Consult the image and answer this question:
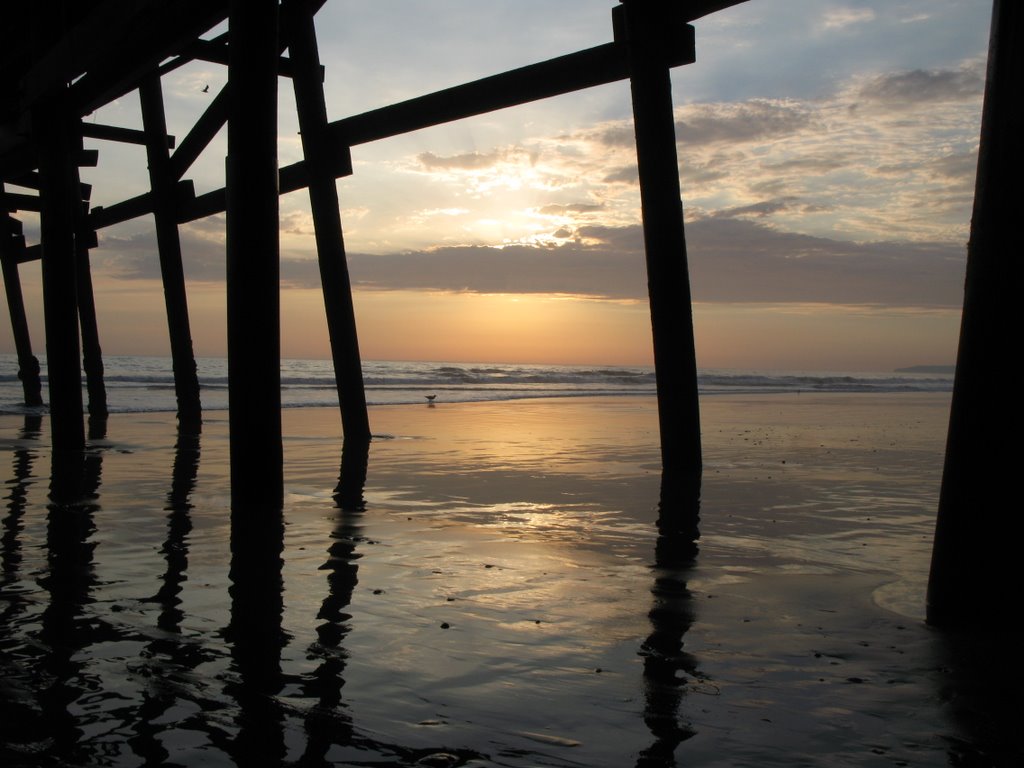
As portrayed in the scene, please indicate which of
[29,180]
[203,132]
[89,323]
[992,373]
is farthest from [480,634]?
[29,180]

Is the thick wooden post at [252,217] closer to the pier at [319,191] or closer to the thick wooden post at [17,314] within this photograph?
the pier at [319,191]

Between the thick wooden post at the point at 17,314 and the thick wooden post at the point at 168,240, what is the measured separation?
506 cm

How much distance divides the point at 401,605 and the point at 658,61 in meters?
3.96

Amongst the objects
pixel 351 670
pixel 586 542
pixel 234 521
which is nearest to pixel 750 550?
pixel 586 542

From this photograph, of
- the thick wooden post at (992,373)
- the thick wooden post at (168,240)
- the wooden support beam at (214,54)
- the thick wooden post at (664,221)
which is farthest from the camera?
the thick wooden post at (168,240)

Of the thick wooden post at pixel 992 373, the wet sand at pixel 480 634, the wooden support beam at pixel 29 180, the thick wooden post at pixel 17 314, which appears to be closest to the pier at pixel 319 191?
the thick wooden post at pixel 992 373

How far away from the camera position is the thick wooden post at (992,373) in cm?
248

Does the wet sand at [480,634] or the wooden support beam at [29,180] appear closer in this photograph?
the wet sand at [480,634]

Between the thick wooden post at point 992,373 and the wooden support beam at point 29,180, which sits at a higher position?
the wooden support beam at point 29,180

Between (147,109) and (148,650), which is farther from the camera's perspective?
(147,109)

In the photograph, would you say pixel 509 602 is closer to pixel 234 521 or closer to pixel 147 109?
pixel 234 521

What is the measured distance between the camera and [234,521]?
463 cm

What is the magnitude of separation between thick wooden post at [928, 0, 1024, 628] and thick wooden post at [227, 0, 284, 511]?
3.31 m

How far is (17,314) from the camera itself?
50.3 ft
